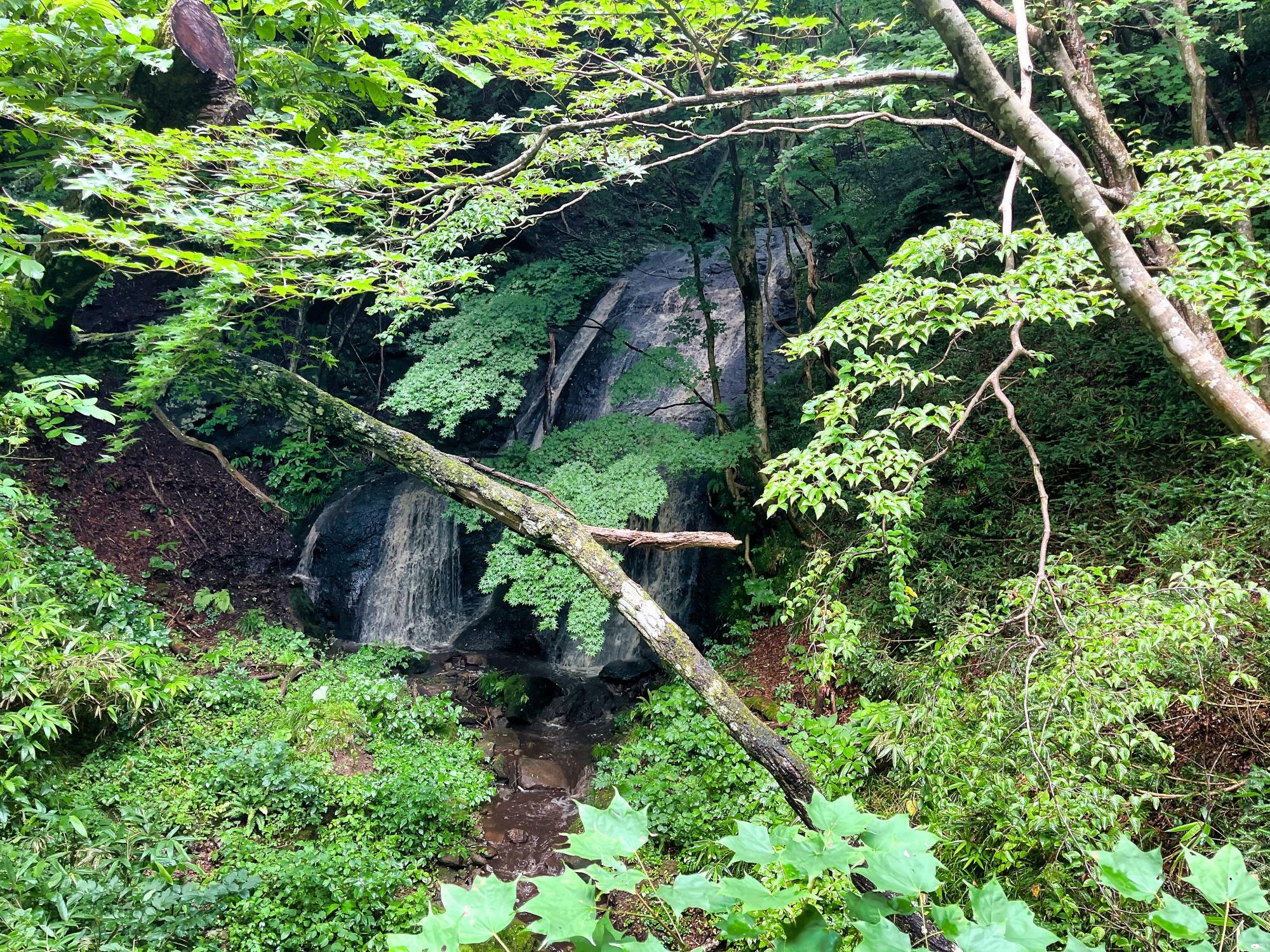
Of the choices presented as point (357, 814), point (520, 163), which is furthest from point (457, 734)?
point (520, 163)

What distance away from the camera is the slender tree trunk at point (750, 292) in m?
7.49

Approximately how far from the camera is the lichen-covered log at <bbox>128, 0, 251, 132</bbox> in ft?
13.1

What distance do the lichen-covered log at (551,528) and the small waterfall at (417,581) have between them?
2880mm

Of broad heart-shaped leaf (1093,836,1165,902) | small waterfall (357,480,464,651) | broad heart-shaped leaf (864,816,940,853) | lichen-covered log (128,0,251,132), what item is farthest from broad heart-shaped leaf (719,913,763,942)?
small waterfall (357,480,464,651)

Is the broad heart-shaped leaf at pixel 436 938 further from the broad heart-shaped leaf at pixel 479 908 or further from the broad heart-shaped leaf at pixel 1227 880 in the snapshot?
the broad heart-shaped leaf at pixel 1227 880

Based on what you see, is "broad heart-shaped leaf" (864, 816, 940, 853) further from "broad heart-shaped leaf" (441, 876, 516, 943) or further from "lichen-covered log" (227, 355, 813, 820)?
"lichen-covered log" (227, 355, 813, 820)

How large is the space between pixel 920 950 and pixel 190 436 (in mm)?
11524

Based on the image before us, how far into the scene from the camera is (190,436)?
10.1 meters


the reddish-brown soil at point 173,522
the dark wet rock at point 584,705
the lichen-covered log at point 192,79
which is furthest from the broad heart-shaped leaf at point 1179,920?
the reddish-brown soil at point 173,522

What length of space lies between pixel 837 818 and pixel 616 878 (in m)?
0.41

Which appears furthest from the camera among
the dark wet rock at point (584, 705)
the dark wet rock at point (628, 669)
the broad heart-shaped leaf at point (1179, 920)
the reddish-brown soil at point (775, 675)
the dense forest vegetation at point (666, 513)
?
the dark wet rock at point (628, 669)

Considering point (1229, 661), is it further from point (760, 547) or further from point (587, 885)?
point (760, 547)

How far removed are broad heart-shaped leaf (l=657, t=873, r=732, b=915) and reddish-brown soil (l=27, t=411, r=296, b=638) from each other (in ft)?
24.9

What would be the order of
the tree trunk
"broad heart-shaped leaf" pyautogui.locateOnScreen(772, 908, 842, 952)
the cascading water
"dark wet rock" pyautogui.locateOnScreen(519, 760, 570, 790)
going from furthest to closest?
the cascading water → "dark wet rock" pyautogui.locateOnScreen(519, 760, 570, 790) → the tree trunk → "broad heart-shaped leaf" pyautogui.locateOnScreen(772, 908, 842, 952)
